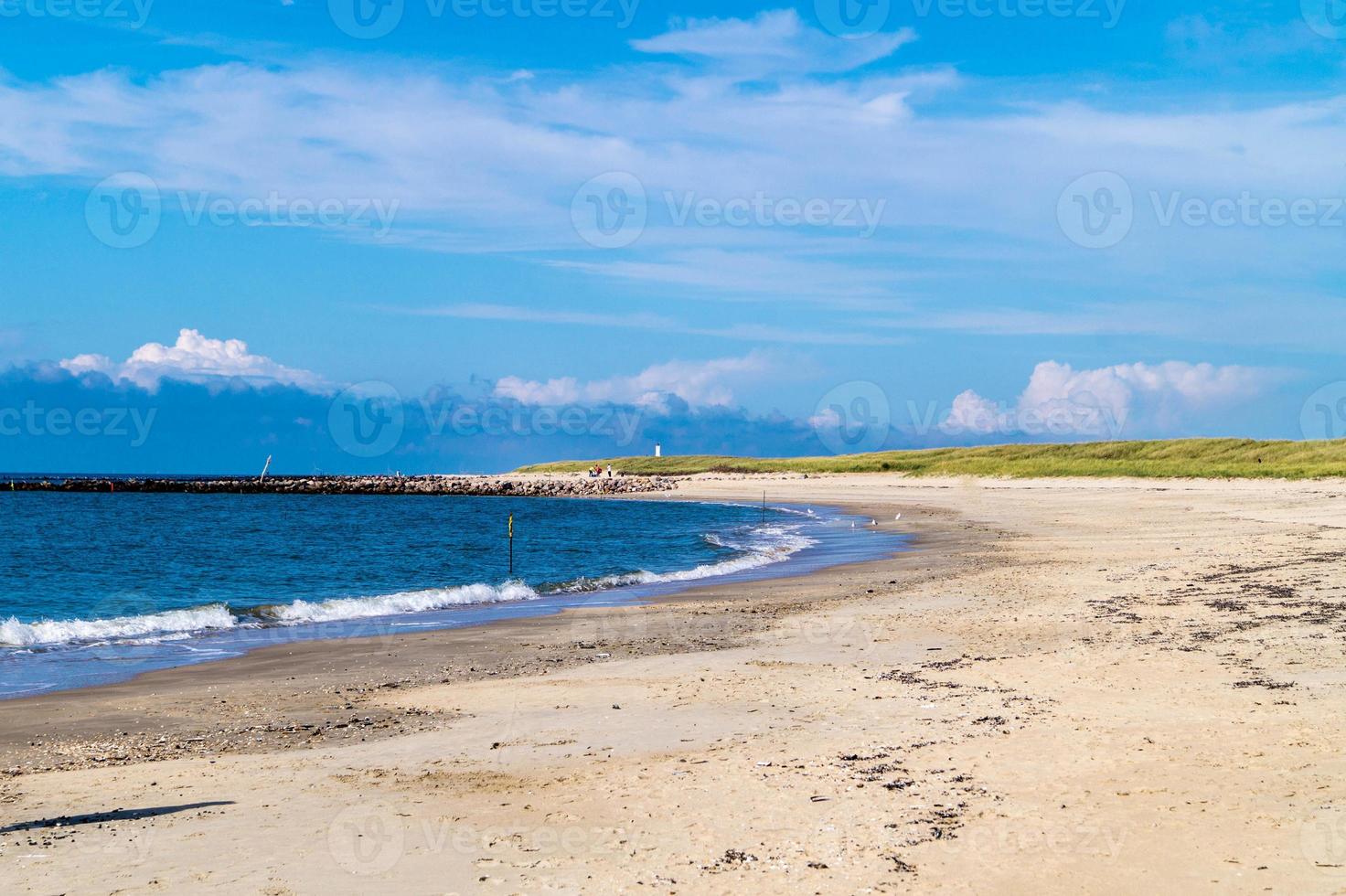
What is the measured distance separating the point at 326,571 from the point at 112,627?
13585mm

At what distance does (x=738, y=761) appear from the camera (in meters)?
10.1

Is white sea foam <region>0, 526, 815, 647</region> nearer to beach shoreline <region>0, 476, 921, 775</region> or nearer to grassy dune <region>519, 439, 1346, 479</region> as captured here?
beach shoreline <region>0, 476, 921, 775</region>

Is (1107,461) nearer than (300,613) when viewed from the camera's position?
No

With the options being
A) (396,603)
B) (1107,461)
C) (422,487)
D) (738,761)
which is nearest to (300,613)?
(396,603)

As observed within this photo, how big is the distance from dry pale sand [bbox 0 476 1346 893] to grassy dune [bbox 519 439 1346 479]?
182 feet

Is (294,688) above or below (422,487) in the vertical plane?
above

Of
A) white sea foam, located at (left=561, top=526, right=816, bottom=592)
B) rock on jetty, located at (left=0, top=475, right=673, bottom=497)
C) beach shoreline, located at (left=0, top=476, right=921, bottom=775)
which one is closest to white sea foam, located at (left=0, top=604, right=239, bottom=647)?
beach shoreline, located at (left=0, top=476, right=921, bottom=775)

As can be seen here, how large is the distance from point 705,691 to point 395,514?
66.5 meters

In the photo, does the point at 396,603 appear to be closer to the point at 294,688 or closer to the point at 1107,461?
the point at 294,688

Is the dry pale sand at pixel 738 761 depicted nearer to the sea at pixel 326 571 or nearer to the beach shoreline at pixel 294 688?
the beach shoreline at pixel 294 688

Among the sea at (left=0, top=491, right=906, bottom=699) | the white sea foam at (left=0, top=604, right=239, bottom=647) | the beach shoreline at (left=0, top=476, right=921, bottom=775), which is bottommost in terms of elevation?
the sea at (left=0, top=491, right=906, bottom=699)

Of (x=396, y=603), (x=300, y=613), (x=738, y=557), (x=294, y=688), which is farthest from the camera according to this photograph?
(x=738, y=557)

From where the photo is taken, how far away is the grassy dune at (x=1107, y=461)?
69.6 m

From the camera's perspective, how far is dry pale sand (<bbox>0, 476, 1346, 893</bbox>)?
291 inches
